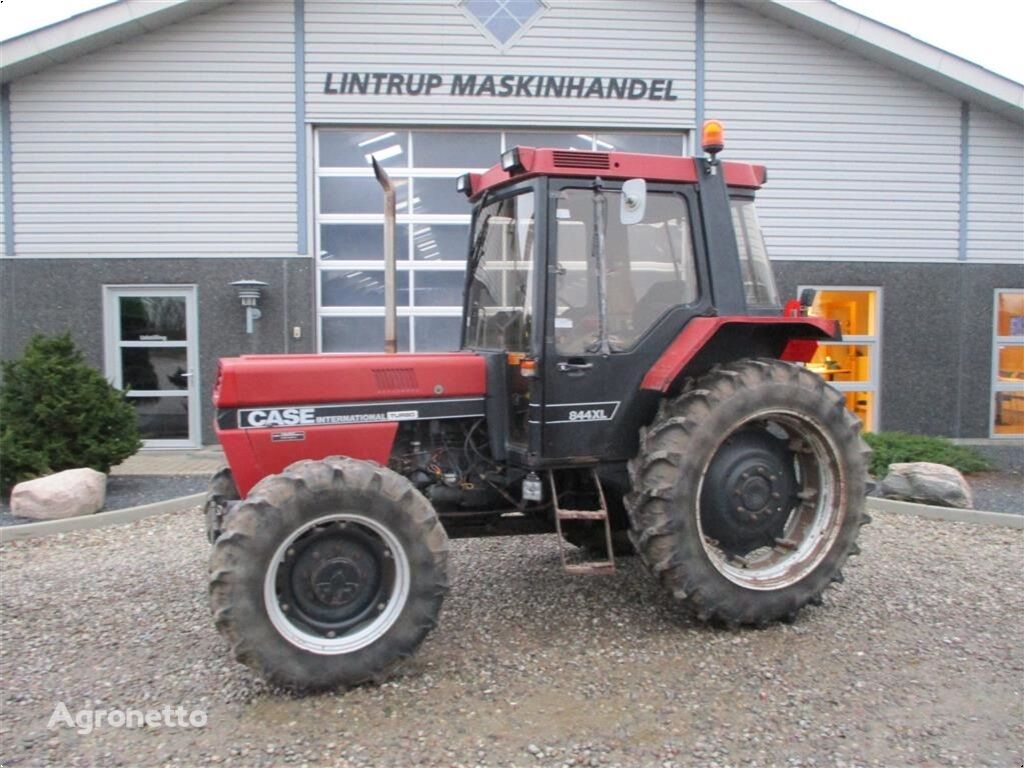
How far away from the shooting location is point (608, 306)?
443 centimetres

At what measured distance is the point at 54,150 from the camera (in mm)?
10766

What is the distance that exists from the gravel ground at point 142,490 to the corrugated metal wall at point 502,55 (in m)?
4.99

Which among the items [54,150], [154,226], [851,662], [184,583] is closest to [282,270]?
[154,226]

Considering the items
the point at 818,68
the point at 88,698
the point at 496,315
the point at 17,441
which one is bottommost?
the point at 88,698

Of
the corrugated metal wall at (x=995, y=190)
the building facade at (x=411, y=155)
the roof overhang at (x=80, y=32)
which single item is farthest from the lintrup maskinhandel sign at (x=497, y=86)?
the corrugated metal wall at (x=995, y=190)

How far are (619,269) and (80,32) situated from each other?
8.99 m

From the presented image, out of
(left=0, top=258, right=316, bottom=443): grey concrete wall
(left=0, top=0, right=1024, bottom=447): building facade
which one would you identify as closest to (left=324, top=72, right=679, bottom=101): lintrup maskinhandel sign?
(left=0, top=0, right=1024, bottom=447): building facade

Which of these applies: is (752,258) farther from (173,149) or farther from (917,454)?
(173,149)

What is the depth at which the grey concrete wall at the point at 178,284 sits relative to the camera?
35.2 feet

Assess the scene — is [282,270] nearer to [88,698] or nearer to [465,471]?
[465,471]

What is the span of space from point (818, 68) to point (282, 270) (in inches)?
303

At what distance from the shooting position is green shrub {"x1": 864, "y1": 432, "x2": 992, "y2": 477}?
29.1 feet

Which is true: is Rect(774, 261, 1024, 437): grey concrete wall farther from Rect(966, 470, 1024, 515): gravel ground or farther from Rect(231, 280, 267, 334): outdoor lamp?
Rect(231, 280, 267, 334): outdoor lamp

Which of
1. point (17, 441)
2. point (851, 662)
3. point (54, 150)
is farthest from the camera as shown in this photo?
point (54, 150)
